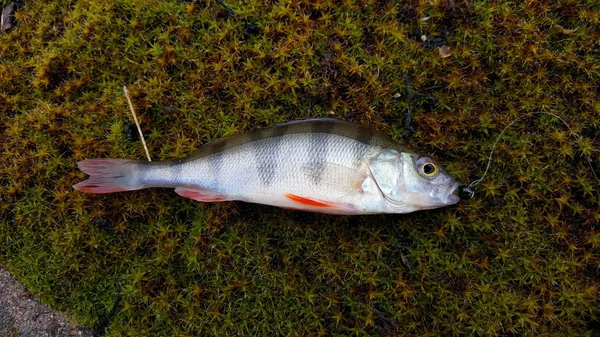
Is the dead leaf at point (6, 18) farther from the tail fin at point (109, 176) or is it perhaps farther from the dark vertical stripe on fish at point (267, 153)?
the dark vertical stripe on fish at point (267, 153)

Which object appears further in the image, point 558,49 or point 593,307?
point 558,49

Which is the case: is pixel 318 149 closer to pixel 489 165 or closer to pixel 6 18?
pixel 489 165

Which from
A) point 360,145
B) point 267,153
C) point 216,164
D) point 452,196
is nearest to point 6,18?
point 216,164

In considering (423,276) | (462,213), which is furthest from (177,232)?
(462,213)

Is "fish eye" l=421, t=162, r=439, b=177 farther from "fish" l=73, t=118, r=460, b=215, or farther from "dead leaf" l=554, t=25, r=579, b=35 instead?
"dead leaf" l=554, t=25, r=579, b=35

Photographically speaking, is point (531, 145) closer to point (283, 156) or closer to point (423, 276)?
point (423, 276)

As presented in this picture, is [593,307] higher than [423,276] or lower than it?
lower

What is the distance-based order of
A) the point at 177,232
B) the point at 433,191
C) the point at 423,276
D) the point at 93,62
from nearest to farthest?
the point at 433,191 → the point at 423,276 → the point at 177,232 → the point at 93,62
